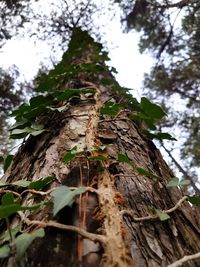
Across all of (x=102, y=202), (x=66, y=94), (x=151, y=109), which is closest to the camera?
(x=102, y=202)

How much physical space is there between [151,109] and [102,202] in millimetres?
869

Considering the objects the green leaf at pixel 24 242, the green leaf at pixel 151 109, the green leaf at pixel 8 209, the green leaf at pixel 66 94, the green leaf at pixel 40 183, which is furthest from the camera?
the green leaf at pixel 66 94

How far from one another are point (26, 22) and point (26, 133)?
564cm

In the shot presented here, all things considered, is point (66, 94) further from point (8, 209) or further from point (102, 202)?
point (8, 209)

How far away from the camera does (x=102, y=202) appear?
1101mm

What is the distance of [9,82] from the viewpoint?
7520 millimetres

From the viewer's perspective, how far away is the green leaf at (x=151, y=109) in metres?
1.78

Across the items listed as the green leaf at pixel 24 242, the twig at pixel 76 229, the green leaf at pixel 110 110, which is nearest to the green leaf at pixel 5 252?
the green leaf at pixel 24 242

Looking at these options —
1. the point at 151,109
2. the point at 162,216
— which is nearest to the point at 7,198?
the point at 162,216

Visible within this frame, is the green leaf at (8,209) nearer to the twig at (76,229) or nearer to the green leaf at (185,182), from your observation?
the twig at (76,229)

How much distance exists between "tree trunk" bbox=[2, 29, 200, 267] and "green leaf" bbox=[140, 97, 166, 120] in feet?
0.74

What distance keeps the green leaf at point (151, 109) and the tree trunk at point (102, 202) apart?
0.23m

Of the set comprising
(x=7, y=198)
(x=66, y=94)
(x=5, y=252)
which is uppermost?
(x=66, y=94)

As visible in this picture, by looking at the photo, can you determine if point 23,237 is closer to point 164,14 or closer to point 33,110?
point 33,110
